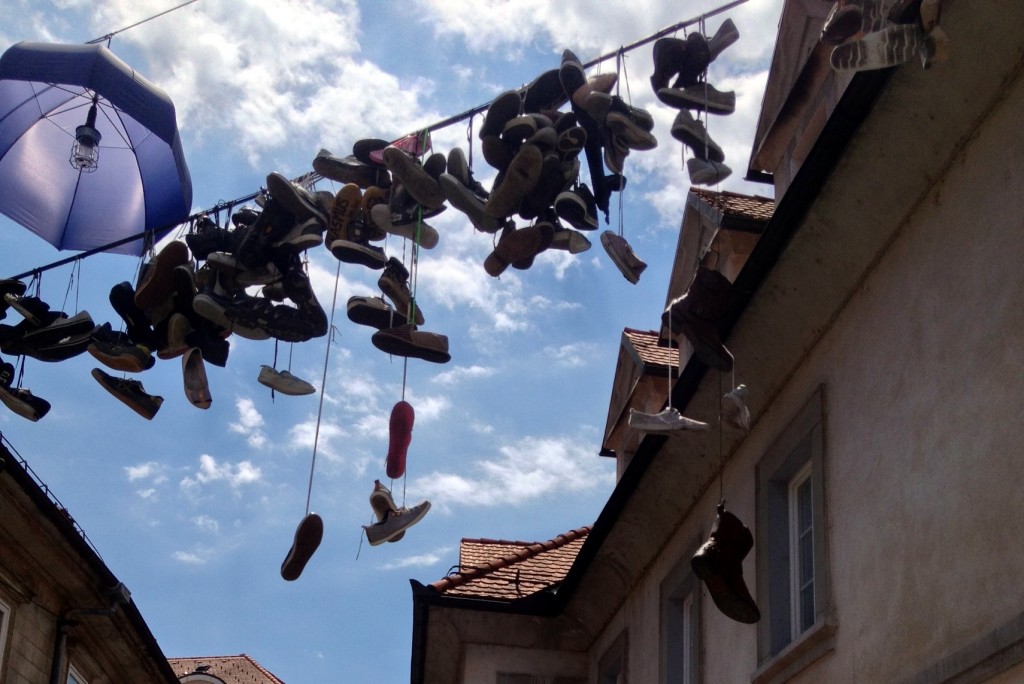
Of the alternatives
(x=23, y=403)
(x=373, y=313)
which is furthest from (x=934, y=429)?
(x=23, y=403)

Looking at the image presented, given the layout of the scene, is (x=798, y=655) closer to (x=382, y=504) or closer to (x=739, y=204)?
(x=382, y=504)

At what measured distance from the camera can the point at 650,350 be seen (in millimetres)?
12898

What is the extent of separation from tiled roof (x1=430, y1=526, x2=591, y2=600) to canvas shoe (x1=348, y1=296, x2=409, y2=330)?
481 cm

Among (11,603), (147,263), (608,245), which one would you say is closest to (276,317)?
(147,263)

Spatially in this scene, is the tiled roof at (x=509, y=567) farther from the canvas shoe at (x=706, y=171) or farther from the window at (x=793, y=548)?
the canvas shoe at (x=706, y=171)

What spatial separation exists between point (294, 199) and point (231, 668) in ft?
61.4

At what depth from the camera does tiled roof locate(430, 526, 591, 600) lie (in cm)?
1300

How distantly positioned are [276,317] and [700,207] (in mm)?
3704

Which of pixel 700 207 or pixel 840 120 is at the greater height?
pixel 700 207

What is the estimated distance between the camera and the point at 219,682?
2241cm

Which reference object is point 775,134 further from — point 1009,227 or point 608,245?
point 1009,227

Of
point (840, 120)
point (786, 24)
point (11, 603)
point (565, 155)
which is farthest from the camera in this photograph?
point (11, 603)

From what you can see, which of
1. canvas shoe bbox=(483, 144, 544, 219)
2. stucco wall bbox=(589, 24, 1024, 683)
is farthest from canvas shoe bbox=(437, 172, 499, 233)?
stucco wall bbox=(589, 24, 1024, 683)

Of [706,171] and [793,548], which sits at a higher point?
[706,171]
